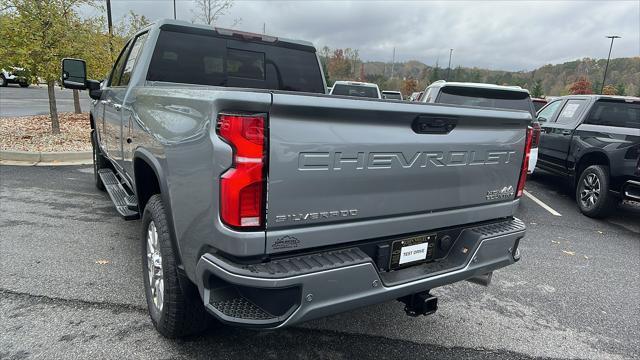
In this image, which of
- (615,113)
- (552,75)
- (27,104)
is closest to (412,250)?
(615,113)

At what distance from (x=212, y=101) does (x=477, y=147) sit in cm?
159

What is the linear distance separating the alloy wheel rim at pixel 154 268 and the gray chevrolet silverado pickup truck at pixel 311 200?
0.5 inches

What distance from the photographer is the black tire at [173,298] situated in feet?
8.23

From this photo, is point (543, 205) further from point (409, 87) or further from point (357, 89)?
point (409, 87)

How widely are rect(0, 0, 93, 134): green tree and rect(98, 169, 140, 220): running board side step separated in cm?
433

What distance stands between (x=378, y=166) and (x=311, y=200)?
0.41 metres

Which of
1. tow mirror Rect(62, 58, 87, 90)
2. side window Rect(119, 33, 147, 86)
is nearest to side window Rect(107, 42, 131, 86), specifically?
side window Rect(119, 33, 147, 86)

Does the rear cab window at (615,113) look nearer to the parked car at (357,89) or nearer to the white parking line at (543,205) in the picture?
the white parking line at (543,205)

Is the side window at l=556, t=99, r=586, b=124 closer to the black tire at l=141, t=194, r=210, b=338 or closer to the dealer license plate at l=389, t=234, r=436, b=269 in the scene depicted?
the dealer license plate at l=389, t=234, r=436, b=269

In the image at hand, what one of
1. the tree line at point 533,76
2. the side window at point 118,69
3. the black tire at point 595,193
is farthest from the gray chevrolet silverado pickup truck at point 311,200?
the tree line at point 533,76

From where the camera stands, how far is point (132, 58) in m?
4.36

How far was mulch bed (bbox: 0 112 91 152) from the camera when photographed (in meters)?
8.75

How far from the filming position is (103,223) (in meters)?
5.01

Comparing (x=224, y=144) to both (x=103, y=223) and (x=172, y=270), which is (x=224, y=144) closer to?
(x=172, y=270)
